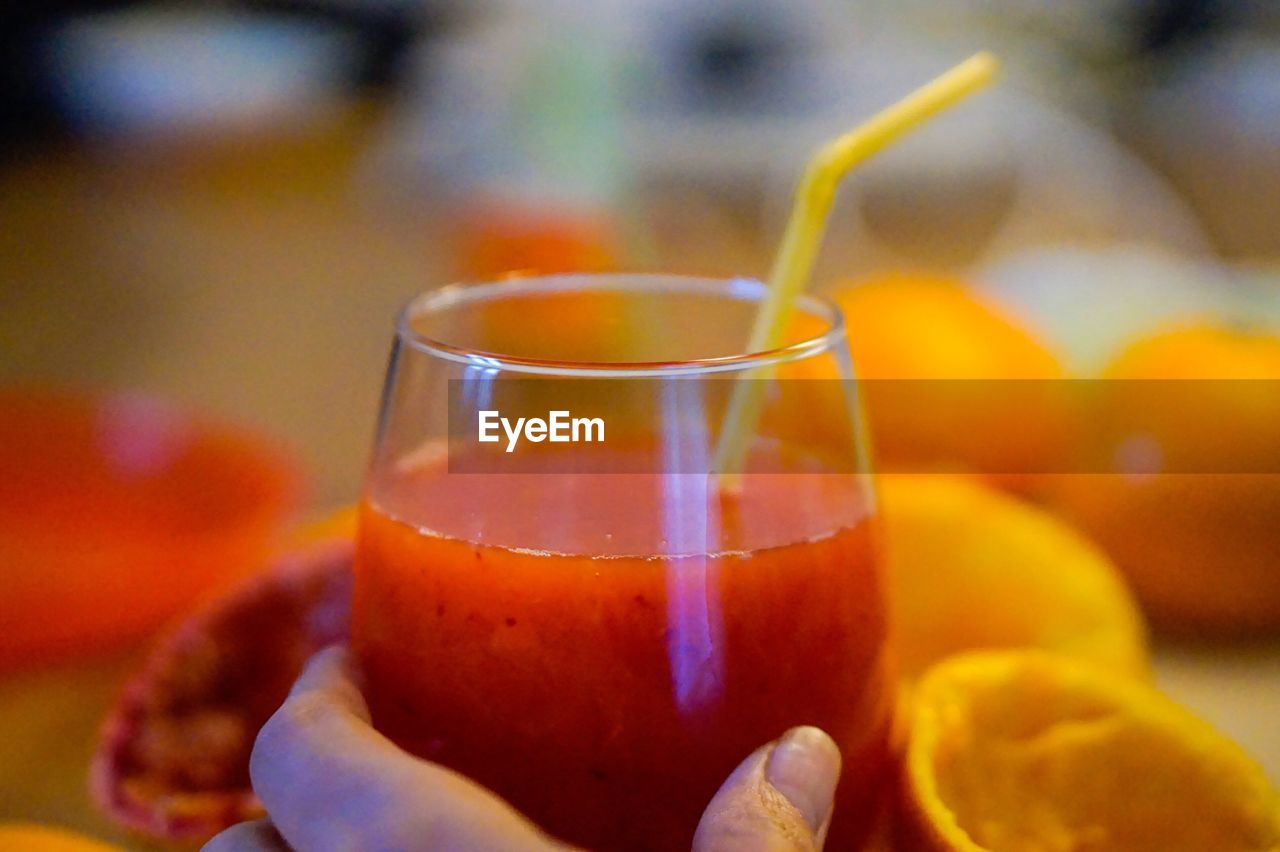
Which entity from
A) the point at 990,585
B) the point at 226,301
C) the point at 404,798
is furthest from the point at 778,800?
the point at 226,301

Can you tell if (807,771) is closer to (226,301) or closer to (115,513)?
(115,513)

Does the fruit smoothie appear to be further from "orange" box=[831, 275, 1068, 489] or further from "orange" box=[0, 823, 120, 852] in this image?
"orange" box=[831, 275, 1068, 489]

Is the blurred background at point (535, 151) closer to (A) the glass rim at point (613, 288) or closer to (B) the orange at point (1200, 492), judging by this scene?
(B) the orange at point (1200, 492)

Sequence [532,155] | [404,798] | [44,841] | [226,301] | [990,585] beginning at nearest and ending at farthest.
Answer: [404,798] → [44,841] → [990,585] → [226,301] → [532,155]

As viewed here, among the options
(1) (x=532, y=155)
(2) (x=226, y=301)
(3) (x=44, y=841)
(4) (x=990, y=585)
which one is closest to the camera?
(3) (x=44, y=841)

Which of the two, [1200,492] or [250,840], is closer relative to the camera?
[250,840]

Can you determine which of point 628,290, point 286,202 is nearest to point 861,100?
point 286,202

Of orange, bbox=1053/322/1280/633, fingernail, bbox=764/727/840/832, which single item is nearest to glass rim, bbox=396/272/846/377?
fingernail, bbox=764/727/840/832
